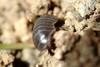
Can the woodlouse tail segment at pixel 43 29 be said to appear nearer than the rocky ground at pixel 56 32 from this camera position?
No

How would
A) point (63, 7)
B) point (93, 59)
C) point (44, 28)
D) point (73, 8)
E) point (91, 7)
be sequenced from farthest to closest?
point (44, 28) < point (63, 7) < point (73, 8) < point (91, 7) < point (93, 59)

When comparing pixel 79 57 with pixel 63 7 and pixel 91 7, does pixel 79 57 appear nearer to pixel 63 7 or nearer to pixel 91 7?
pixel 91 7

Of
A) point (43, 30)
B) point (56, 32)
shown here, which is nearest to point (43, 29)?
point (43, 30)

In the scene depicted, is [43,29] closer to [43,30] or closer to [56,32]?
[43,30]

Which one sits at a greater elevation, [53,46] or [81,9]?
[81,9]

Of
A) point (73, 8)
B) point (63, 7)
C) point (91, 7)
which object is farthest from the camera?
point (63, 7)

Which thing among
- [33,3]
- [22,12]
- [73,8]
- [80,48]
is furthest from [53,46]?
[80,48]
